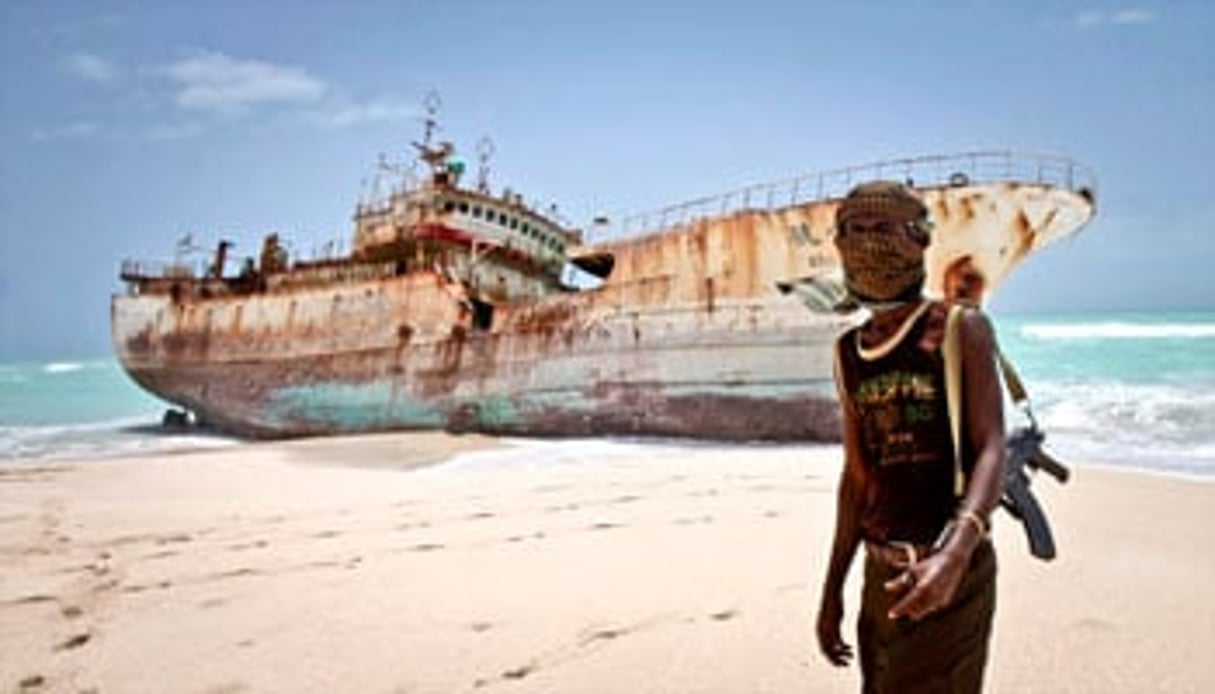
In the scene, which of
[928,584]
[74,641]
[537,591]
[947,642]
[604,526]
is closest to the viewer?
[928,584]

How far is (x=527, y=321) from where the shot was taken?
17078 mm

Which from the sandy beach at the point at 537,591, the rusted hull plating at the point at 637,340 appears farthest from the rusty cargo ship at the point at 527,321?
the sandy beach at the point at 537,591

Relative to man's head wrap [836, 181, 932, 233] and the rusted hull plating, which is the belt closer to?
man's head wrap [836, 181, 932, 233]

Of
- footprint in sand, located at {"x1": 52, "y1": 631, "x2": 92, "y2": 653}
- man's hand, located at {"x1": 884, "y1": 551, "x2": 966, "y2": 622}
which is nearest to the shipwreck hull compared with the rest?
footprint in sand, located at {"x1": 52, "y1": 631, "x2": 92, "y2": 653}

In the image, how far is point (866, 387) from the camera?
1809mm

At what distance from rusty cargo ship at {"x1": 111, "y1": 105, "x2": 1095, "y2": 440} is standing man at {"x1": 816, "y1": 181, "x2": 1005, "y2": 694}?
12.7m

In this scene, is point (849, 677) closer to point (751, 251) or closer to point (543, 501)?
point (543, 501)

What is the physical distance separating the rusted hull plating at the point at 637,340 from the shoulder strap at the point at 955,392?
12.5 meters

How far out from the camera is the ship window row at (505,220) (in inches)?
837

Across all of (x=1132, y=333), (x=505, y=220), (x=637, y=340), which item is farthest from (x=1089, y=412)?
(x=1132, y=333)

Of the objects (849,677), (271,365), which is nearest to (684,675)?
(849,677)

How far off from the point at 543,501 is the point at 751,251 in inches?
327

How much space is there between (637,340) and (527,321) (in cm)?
272

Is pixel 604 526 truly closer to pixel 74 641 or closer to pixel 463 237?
pixel 74 641
